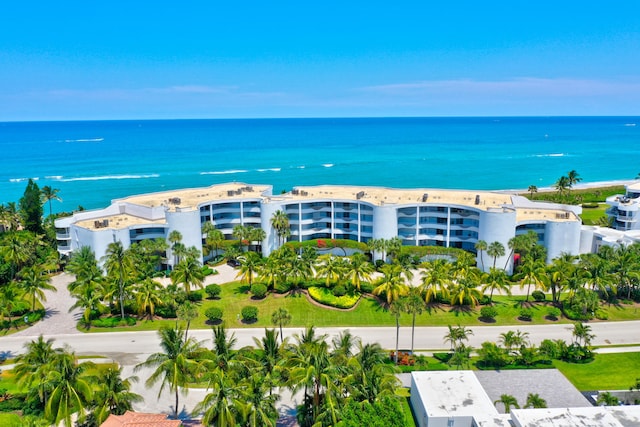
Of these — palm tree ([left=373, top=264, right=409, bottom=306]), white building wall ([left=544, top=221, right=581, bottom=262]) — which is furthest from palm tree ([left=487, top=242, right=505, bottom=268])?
palm tree ([left=373, top=264, right=409, bottom=306])

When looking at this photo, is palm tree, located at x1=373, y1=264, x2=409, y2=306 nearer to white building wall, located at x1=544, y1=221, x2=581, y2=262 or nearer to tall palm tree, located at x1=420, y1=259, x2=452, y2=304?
tall palm tree, located at x1=420, y1=259, x2=452, y2=304

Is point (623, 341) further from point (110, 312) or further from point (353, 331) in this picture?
point (110, 312)

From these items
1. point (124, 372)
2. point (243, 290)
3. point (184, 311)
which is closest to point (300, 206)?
point (243, 290)

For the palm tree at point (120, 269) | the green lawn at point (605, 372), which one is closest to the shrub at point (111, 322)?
the palm tree at point (120, 269)

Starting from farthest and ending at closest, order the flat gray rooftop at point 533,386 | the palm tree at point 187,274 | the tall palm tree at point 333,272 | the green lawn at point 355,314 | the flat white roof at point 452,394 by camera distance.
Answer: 1. the tall palm tree at point 333,272
2. the palm tree at point 187,274
3. the green lawn at point 355,314
4. the flat gray rooftop at point 533,386
5. the flat white roof at point 452,394

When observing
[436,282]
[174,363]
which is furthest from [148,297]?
[436,282]

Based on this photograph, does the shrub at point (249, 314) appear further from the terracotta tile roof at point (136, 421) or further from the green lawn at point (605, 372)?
the green lawn at point (605, 372)

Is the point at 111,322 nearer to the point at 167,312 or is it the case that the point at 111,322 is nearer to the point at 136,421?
the point at 167,312
